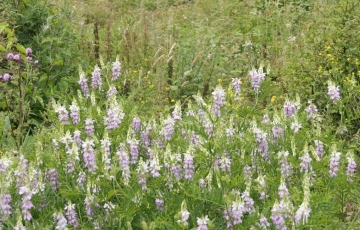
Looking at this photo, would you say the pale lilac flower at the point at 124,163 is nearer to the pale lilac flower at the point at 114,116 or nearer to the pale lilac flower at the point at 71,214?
the pale lilac flower at the point at 71,214

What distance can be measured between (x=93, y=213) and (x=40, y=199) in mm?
276

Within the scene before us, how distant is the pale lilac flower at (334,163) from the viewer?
113 inches

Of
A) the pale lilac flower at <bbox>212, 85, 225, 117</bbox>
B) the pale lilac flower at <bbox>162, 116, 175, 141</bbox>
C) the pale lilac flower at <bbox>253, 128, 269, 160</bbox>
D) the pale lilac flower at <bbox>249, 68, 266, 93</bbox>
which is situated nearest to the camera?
the pale lilac flower at <bbox>253, 128, 269, 160</bbox>

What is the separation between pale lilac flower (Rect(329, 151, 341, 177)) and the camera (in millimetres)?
2869

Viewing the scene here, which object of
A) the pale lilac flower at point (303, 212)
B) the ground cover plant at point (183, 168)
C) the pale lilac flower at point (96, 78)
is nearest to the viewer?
the pale lilac flower at point (303, 212)

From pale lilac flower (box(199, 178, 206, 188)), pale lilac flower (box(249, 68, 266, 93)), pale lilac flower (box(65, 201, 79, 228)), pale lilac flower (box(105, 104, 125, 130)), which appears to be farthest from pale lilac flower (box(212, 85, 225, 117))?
pale lilac flower (box(65, 201, 79, 228))

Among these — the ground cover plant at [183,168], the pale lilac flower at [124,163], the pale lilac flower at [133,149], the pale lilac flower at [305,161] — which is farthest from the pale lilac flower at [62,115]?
the pale lilac flower at [305,161]

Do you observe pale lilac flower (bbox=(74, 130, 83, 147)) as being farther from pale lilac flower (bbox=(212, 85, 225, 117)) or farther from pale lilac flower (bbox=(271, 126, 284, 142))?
pale lilac flower (bbox=(271, 126, 284, 142))

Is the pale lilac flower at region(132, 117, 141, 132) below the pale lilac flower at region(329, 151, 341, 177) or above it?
above

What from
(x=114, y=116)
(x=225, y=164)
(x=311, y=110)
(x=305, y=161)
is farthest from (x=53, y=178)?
(x=311, y=110)

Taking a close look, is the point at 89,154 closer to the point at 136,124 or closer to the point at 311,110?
the point at 136,124

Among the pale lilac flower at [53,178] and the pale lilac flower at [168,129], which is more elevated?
the pale lilac flower at [168,129]

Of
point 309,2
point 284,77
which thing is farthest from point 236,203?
point 309,2

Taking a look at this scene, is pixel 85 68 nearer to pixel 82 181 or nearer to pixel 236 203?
pixel 82 181
